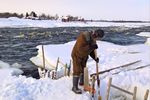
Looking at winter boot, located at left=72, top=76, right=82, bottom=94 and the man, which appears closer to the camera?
the man

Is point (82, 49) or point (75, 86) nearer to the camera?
point (82, 49)

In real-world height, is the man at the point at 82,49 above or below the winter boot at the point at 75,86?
above

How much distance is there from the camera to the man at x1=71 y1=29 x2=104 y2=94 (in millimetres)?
6742

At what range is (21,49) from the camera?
20047mm

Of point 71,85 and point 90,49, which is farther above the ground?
point 90,49

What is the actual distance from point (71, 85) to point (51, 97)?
0.74m

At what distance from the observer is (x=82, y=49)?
6926 mm

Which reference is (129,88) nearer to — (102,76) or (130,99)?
(130,99)

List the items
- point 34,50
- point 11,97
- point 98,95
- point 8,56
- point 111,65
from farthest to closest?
1. point 34,50
2. point 8,56
3. point 111,65
4. point 98,95
5. point 11,97

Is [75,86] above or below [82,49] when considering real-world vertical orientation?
below

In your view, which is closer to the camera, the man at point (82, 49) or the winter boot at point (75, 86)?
the man at point (82, 49)

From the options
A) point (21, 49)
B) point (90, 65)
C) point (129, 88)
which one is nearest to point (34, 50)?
point (21, 49)

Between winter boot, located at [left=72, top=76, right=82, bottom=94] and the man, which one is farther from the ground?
the man

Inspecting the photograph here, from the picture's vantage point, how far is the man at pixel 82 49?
6.74 meters
